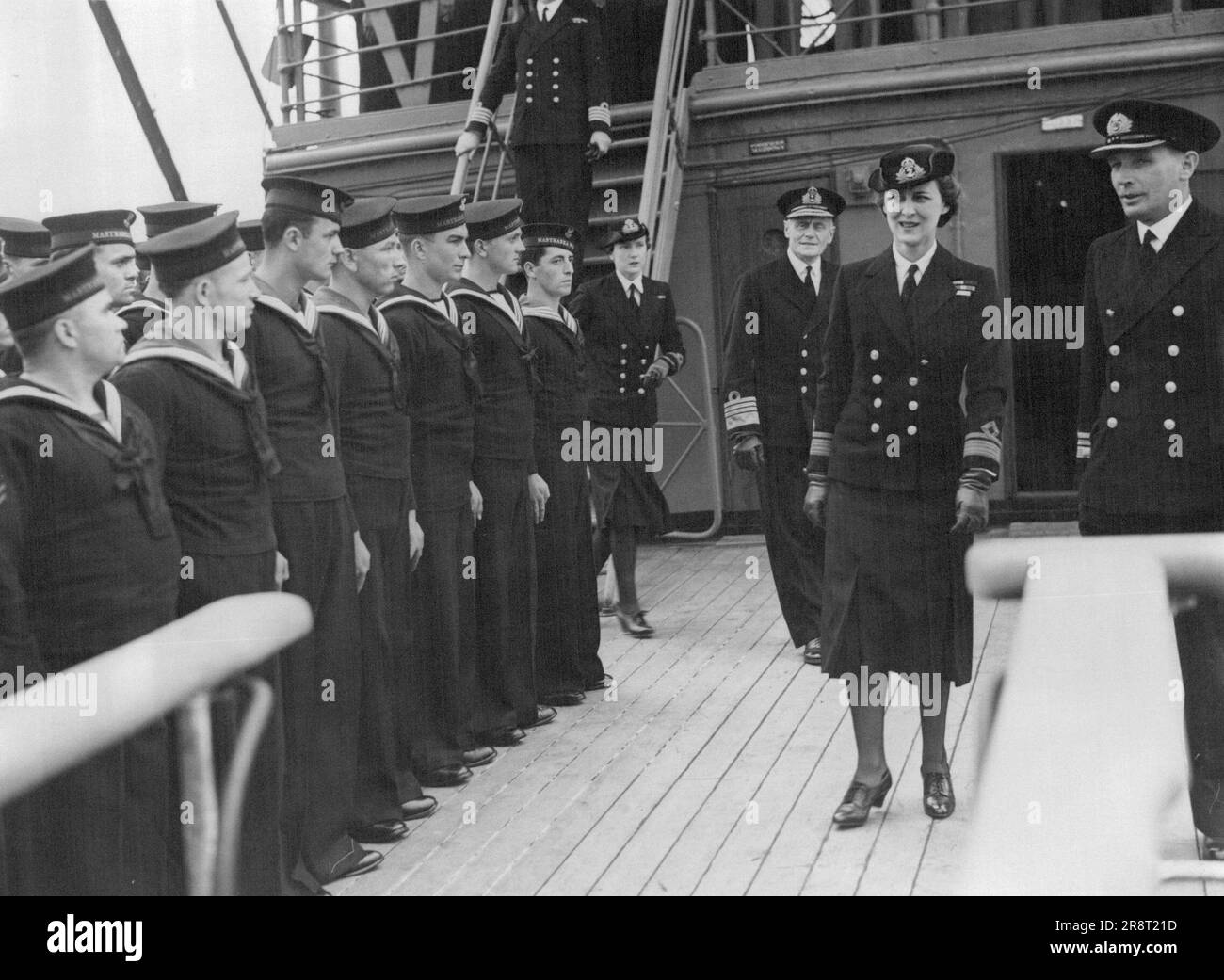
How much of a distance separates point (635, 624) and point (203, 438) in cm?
443

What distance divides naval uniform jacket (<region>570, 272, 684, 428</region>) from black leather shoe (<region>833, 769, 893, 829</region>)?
11.5 feet

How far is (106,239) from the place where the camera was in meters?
5.96

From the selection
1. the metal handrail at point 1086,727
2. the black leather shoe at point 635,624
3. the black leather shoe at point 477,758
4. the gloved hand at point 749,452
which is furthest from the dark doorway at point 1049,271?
the metal handrail at point 1086,727

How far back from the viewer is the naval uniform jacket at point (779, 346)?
24.6 ft

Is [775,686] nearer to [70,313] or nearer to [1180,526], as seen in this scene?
[1180,526]

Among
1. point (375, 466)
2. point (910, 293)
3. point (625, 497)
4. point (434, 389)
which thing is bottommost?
point (625, 497)

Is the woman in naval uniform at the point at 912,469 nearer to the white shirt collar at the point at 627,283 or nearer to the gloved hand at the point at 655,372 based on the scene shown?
the gloved hand at the point at 655,372

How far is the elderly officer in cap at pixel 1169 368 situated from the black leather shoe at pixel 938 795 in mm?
854

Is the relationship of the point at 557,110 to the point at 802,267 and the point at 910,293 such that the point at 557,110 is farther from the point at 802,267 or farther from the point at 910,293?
the point at 910,293

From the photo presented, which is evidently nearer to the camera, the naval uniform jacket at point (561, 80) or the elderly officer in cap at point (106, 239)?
the elderly officer in cap at point (106, 239)

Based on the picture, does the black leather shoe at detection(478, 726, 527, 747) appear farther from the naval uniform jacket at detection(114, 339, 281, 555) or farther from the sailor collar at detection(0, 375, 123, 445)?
the sailor collar at detection(0, 375, 123, 445)

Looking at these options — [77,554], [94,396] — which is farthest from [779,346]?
[77,554]
